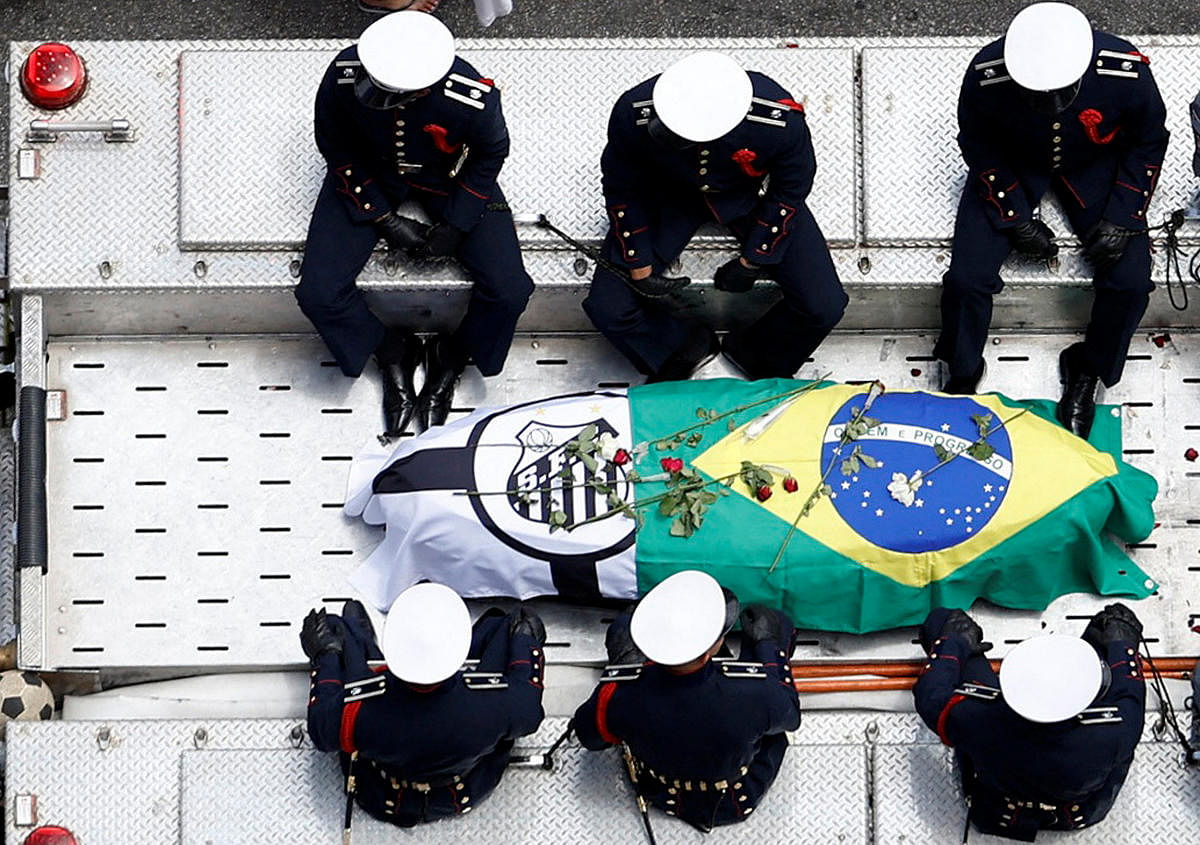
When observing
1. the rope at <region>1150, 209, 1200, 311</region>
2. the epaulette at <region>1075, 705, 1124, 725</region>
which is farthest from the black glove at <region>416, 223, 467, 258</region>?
the epaulette at <region>1075, 705, 1124, 725</region>

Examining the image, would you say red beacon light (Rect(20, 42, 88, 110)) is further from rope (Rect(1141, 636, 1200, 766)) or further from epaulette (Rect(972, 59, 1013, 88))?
rope (Rect(1141, 636, 1200, 766))

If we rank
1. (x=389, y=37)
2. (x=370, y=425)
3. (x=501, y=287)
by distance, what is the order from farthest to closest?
(x=370, y=425), (x=501, y=287), (x=389, y=37)

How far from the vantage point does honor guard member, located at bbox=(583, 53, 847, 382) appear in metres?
5.95

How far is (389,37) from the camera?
5.89 meters

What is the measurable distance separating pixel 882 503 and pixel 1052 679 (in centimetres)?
84

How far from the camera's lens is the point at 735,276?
636 centimetres

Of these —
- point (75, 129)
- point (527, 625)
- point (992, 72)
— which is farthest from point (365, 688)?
point (992, 72)

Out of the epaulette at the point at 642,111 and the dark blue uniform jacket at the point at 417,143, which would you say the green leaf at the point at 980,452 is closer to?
the epaulette at the point at 642,111

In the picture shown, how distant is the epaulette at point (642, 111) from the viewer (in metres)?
6.05

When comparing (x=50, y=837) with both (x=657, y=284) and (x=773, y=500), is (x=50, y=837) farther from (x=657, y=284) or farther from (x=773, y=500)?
(x=657, y=284)

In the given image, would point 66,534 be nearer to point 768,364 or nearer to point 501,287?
point 501,287

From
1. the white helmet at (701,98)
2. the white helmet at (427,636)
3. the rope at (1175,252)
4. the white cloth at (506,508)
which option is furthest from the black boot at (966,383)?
the white helmet at (427,636)

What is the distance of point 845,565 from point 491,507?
1.18 meters

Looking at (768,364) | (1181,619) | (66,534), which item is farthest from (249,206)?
(1181,619)
